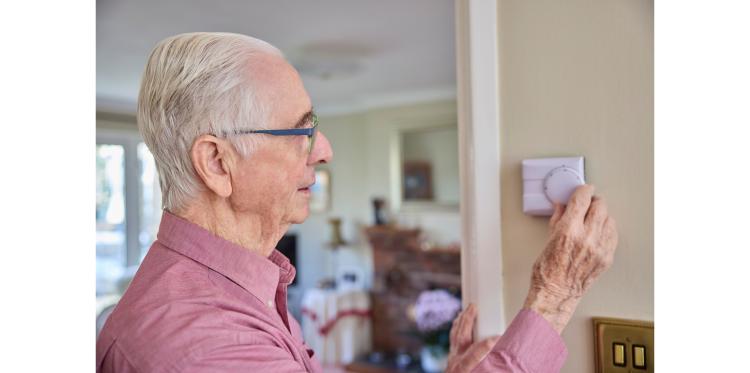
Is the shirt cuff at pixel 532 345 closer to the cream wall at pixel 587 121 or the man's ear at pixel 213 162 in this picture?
the cream wall at pixel 587 121

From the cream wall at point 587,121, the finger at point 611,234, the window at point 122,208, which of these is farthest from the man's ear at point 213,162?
the window at point 122,208

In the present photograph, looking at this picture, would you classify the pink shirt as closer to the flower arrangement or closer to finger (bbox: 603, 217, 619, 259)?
finger (bbox: 603, 217, 619, 259)

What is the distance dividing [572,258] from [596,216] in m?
0.07

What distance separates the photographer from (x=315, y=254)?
6074 millimetres

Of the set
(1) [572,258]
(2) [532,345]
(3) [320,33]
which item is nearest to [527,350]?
(2) [532,345]

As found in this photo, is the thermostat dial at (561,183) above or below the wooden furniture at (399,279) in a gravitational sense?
above

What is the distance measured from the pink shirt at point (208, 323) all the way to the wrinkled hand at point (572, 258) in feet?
0.10

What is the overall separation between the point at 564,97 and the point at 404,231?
14.5 ft

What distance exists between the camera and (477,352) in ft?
2.93

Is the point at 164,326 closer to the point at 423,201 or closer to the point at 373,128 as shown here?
the point at 423,201

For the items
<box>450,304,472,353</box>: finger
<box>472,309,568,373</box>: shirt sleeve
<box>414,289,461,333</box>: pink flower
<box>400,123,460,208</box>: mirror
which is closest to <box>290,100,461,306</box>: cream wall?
<box>400,123,460,208</box>: mirror

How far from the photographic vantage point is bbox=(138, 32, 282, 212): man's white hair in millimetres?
759

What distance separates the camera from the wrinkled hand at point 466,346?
889 mm

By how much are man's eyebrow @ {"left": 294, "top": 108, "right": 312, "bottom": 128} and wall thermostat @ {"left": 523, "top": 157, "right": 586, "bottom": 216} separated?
1.10ft
